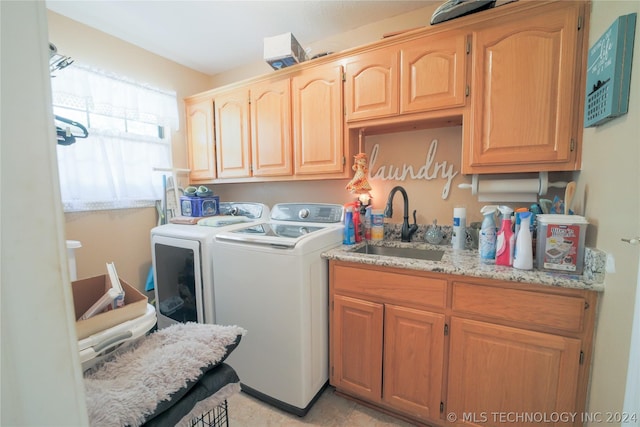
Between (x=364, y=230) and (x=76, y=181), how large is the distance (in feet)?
7.10

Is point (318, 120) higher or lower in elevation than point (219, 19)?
lower

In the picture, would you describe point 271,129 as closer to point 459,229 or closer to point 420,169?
point 420,169

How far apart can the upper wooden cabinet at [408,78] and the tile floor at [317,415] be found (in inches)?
71.5

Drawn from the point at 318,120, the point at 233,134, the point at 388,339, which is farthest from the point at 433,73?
the point at 233,134

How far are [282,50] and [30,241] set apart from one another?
1.95 meters

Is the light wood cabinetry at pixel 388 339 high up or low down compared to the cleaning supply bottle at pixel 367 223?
down

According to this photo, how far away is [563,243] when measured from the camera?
113 cm

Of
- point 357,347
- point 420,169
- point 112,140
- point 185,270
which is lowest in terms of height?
point 357,347

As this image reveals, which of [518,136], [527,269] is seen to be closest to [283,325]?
[527,269]

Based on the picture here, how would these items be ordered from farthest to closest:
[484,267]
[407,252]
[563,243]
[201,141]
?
[201,141], [407,252], [484,267], [563,243]

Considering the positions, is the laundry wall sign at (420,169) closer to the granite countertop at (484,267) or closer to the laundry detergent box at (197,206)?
the granite countertop at (484,267)

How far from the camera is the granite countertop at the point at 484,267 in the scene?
3.39ft

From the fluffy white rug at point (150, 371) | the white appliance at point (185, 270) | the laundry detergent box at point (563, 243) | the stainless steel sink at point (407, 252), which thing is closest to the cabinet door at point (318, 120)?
the stainless steel sink at point (407, 252)

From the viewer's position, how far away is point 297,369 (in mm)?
1477
